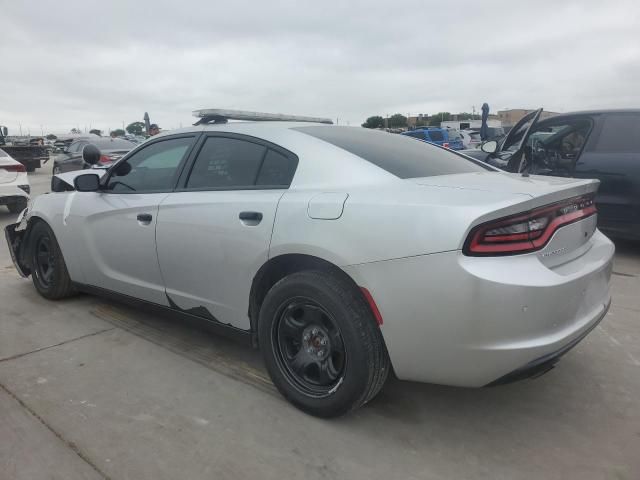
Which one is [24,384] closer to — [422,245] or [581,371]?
[422,245]

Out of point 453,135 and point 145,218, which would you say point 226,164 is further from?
point 453,135

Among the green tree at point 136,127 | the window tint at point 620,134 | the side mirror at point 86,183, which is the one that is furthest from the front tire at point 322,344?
the green tree at point 136,127

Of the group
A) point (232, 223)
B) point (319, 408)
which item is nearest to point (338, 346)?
point (319, 408)

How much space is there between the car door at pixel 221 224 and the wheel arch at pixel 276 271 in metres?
0.04

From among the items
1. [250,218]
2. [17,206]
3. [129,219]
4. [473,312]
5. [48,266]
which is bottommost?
[17,206]

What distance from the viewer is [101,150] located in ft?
41.4

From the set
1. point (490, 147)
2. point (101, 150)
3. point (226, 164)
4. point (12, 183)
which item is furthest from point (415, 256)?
point (101, 150)

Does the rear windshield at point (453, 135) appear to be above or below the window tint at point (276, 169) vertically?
above

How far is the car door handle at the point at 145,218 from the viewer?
10.7 ft

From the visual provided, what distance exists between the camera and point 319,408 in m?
2.46

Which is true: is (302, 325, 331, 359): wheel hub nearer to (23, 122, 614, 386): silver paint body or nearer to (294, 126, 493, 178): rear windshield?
(23, 122, 614, 386): silver paint body

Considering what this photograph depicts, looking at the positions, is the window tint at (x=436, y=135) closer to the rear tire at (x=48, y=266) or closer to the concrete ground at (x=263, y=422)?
the concrete ground at (x=263, y=422)

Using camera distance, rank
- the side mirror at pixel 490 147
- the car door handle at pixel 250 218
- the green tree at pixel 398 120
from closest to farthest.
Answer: the car door handle at pixel 250 218, the side mirror at pixel 490 147, the green tree at pixel 398 120

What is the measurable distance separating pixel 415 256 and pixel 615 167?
440 centimetres
